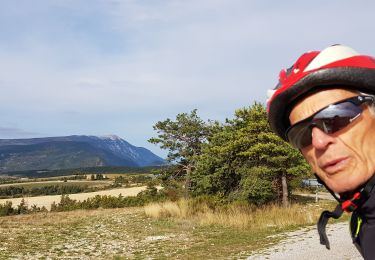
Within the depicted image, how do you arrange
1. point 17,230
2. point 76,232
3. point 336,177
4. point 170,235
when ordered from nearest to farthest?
point 336,177
point 170,235
point 76,232
point 17,230

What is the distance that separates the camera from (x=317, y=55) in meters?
1.42

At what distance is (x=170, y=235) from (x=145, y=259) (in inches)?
174

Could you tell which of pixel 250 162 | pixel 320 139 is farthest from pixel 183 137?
pixel 320 139

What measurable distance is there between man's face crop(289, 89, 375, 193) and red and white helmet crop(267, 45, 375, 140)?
49mm

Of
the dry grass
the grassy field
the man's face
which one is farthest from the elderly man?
the dry grass

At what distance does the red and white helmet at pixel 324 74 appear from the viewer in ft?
4.35

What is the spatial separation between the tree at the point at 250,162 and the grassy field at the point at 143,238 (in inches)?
78.7

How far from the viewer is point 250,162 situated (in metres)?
20.1

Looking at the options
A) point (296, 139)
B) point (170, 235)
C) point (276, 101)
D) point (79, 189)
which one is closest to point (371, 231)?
point (296, 139)

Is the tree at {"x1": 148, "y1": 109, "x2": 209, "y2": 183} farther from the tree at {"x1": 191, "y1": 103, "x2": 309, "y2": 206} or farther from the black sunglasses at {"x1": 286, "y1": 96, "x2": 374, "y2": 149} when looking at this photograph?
the black sunglasses at {"x1": 286, "y1": 96, "x2": 374, "y2": 149}

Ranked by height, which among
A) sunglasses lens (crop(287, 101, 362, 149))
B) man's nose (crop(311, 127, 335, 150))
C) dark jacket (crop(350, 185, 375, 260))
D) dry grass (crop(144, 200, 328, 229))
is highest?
sunglasses lens (crop(287, 101, 362, 149))

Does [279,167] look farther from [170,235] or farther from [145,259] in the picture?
[145,259]

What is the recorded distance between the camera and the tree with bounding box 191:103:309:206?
61.0ft

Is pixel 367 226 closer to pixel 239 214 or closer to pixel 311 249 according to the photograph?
pixel 311 249
